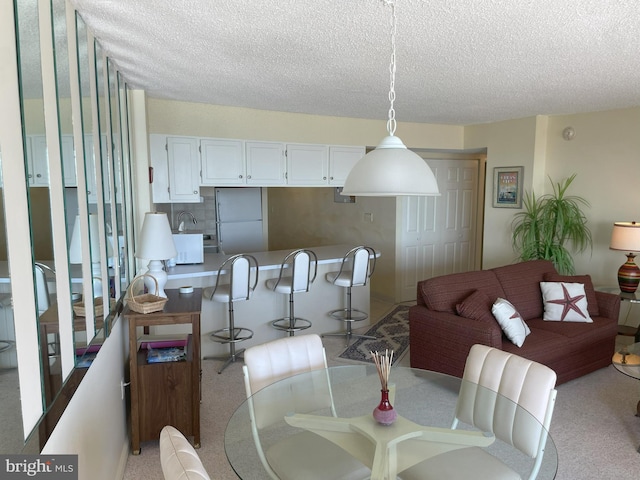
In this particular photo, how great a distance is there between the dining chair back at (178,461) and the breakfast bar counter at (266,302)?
2.77 metres

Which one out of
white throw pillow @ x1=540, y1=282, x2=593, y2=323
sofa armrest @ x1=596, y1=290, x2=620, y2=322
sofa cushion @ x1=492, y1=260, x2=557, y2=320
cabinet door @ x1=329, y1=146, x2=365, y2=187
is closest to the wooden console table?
sofa cushion @ x1=492, y1=260, x2=557, y2=320

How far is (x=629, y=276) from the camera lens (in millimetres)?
4398

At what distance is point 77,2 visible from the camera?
1.94 m

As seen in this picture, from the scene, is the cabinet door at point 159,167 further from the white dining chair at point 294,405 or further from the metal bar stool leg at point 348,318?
the white dining chair at point 294,405

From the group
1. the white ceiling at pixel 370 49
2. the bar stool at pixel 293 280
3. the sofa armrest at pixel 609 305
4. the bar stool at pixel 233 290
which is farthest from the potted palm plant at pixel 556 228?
the bar stool at pixel 233 290

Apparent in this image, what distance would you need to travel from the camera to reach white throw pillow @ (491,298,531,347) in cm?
345

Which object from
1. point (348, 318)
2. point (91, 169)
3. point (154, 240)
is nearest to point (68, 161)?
point (91, 169)

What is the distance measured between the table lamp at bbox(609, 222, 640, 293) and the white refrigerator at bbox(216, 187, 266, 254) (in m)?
4.81

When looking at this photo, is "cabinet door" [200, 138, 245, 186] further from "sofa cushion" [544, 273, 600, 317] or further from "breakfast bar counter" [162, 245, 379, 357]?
"sofa cushion" [544, 273, 600, 317]

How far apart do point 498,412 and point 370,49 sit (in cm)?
200

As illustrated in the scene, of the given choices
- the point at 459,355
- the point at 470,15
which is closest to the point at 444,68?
the point at 470,15

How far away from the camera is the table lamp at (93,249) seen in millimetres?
1813

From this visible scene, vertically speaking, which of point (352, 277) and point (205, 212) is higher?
point (205, 212)

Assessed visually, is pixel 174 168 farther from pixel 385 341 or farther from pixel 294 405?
pixel 294 405
